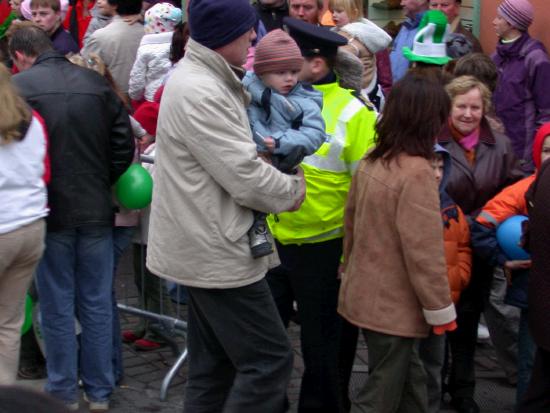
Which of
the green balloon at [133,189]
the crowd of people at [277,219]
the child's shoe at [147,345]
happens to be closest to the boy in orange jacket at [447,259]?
the crowd of people at [277,219]

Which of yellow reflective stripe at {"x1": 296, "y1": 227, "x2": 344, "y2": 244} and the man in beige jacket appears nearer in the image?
the man in beige jacket

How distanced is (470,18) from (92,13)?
3.62 metres

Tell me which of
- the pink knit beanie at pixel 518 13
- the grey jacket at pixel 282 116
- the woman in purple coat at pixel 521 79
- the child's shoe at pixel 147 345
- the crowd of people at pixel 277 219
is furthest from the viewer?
the pink knit beanie at pixel 518 13

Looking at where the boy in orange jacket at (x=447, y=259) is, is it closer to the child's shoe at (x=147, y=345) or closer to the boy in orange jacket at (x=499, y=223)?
the boy in orange jacket at (x=499, y=223)

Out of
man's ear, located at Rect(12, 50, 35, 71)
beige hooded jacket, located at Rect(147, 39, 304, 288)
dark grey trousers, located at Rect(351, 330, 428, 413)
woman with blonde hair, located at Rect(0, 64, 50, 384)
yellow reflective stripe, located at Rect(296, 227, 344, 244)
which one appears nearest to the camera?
beige hooded jacket, located at Rect(147, 39, 304, 288)

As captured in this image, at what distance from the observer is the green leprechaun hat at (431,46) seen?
6.42 m

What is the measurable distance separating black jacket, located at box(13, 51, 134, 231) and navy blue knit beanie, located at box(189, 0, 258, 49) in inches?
50.3

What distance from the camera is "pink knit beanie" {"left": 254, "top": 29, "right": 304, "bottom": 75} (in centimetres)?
414

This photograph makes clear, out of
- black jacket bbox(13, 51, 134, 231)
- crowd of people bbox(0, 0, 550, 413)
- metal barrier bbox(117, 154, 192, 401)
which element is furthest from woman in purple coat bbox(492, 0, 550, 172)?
black jacket bbox(13, 51, 134, 231)

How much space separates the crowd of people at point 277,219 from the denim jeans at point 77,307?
11 mm

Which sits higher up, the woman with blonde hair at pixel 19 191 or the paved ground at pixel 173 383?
the woman with blonde hair at pixel 19 191

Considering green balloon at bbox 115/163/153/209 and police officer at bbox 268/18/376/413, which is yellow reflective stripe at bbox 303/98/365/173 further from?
green balloon at bbox 115/163/153/209

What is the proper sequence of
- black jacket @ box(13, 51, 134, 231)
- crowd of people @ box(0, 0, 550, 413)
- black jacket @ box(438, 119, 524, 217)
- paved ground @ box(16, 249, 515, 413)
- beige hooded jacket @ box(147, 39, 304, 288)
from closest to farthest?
1. beige hooded jacket @ box(147, 39, 304, 288)
2. crowd of people @ box(0, 0, 550, 413)
3. black jacket @ box(13, 51, 134, 231)
4. black jacket @ box(438, 119, 524, 217)
5. paved ground @ box(16, 249, 515, 413)

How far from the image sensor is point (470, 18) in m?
9.18
